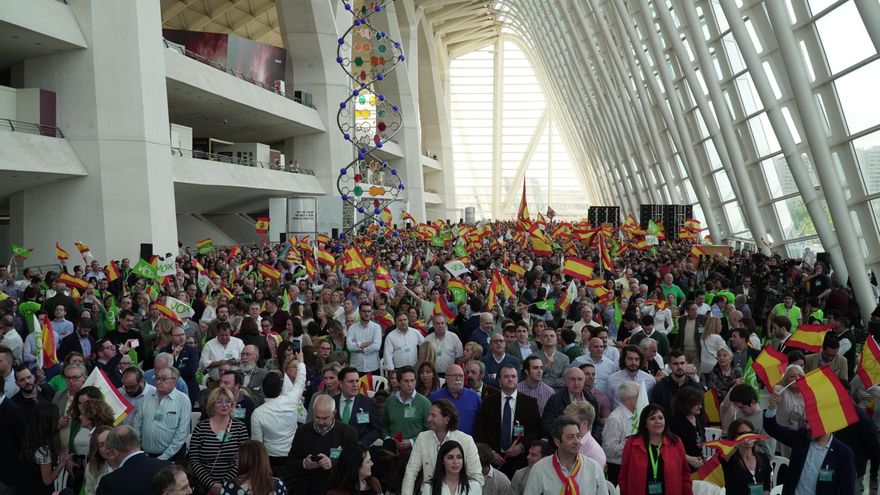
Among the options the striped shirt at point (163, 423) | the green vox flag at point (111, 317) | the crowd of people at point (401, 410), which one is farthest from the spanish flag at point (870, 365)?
the green vox flag at point (111, 317)

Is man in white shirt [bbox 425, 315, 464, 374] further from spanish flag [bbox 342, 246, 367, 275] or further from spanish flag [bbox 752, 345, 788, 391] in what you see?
spanish flag [bbox 342, 246, 367, 275]

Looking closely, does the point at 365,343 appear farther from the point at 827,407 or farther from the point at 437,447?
the point at 827,407

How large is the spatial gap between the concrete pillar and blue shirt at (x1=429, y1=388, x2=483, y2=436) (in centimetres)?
1973

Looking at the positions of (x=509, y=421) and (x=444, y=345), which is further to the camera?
(x=444, y=345)

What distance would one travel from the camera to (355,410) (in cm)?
802

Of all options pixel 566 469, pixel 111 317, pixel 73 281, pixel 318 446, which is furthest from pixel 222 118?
pixel 566 469

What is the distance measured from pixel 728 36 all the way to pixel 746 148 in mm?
2903

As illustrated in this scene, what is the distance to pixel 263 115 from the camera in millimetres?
40031

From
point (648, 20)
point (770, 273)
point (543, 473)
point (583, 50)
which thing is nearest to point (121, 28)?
point (648, 20)

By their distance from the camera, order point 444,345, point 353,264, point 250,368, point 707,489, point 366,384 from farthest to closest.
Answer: point 353,264 < point 444,345 < point 366,384 < point 250,368 < point 707,489

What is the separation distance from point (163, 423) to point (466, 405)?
2405mm

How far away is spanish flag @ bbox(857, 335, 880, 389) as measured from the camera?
8.62m

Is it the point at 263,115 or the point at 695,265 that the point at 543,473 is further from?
the point at 263,115

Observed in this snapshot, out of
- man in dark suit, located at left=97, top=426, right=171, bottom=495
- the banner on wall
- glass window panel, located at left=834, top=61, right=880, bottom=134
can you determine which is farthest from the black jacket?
the banner on wall
